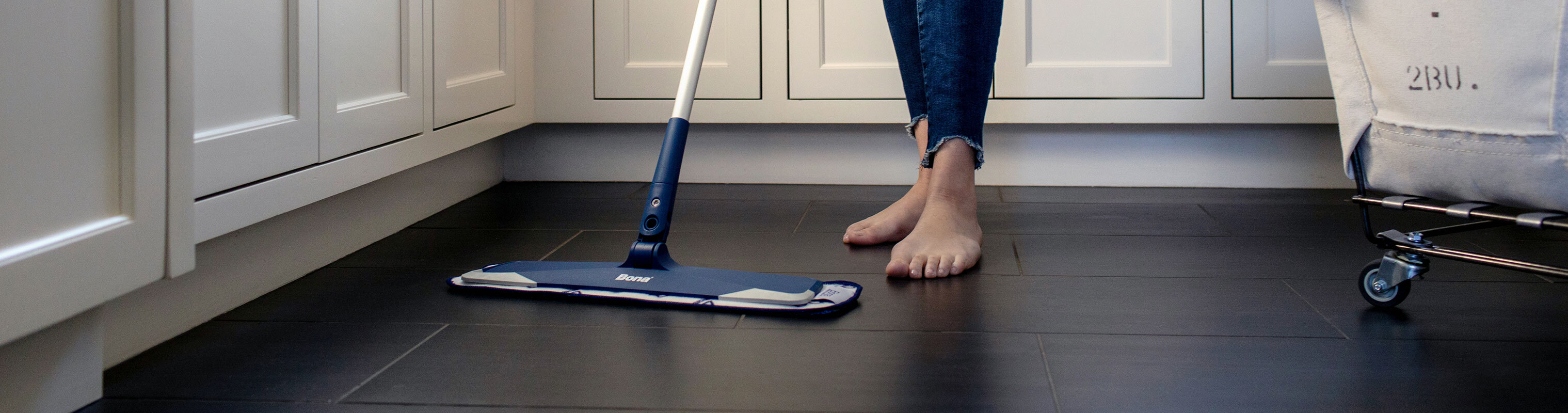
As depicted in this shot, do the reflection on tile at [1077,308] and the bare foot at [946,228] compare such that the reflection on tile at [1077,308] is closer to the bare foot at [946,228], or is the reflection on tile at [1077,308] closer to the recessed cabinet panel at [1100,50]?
the bare foot at [946,228]

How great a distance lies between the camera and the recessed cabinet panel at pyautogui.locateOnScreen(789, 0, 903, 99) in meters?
2.00

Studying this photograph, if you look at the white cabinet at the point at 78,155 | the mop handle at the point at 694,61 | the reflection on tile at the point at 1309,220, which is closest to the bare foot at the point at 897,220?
the mop handle at the point at 694,61

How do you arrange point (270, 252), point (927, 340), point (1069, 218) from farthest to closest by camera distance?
point (1069, 218) < point (270, 252) < point (927, 340)

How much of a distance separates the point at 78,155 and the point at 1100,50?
1.67 metres

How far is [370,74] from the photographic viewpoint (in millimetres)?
1327

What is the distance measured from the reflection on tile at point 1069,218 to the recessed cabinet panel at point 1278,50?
0.33 meters

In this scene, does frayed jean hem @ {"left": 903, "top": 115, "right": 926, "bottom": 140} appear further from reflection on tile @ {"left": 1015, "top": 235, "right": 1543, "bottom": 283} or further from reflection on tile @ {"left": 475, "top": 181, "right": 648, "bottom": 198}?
reflection on tile @ {"left": 475, "top": 181, "right": 648, "bottom": 198}

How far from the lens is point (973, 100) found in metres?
1.31

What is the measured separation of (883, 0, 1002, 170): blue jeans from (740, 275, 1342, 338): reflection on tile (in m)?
0.20

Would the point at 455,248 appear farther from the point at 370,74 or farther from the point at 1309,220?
the point at 1309,220

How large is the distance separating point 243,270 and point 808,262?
0.62m

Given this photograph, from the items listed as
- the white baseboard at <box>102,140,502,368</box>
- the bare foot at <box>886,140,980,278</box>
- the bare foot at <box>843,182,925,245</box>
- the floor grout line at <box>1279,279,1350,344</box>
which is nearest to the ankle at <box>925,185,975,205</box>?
the bare foot at <box>886,140,980,278</box>

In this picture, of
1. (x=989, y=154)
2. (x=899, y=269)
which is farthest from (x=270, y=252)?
(x=989, y=154)

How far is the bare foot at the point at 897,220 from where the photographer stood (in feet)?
4.66
